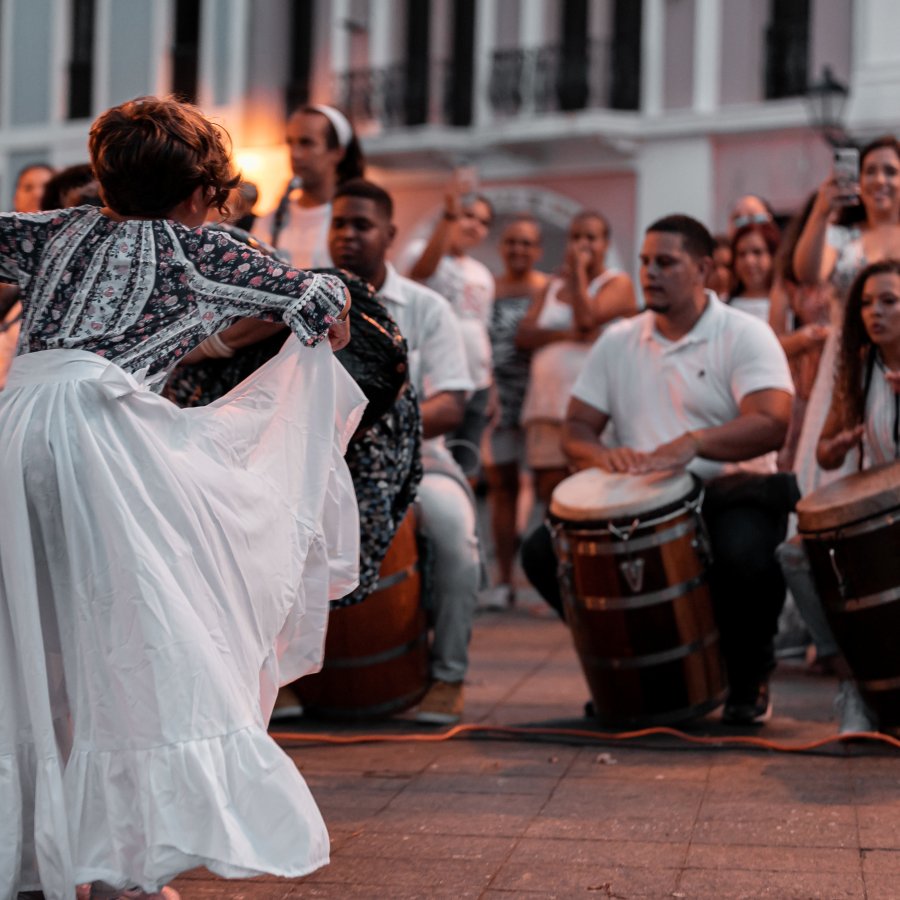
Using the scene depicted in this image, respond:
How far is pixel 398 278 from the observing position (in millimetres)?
6504

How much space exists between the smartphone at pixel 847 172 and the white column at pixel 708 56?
15952 millimetres

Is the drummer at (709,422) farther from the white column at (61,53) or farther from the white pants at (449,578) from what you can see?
the white column at (61,53)

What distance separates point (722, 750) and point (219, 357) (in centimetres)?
196

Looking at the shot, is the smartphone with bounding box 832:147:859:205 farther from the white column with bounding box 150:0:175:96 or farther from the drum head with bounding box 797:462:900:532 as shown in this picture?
the white column with bounding box 150:0:175:96

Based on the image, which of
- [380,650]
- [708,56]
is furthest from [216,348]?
[708,56]

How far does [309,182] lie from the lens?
7152 mm

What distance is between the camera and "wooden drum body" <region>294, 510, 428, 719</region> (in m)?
5.74

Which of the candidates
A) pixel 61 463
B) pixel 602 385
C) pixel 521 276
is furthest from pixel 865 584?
pixel 521 276

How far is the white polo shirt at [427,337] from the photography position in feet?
21.0

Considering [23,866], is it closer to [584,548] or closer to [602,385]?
[584,548]

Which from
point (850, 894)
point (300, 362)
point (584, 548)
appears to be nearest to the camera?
point (850, 894)

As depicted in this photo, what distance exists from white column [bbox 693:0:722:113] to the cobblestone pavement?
17.1m

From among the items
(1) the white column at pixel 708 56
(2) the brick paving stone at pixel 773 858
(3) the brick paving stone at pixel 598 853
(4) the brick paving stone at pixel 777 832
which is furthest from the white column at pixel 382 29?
(2) the brick paving stone at pixel 773 858

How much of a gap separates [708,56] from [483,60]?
11.0 ft
